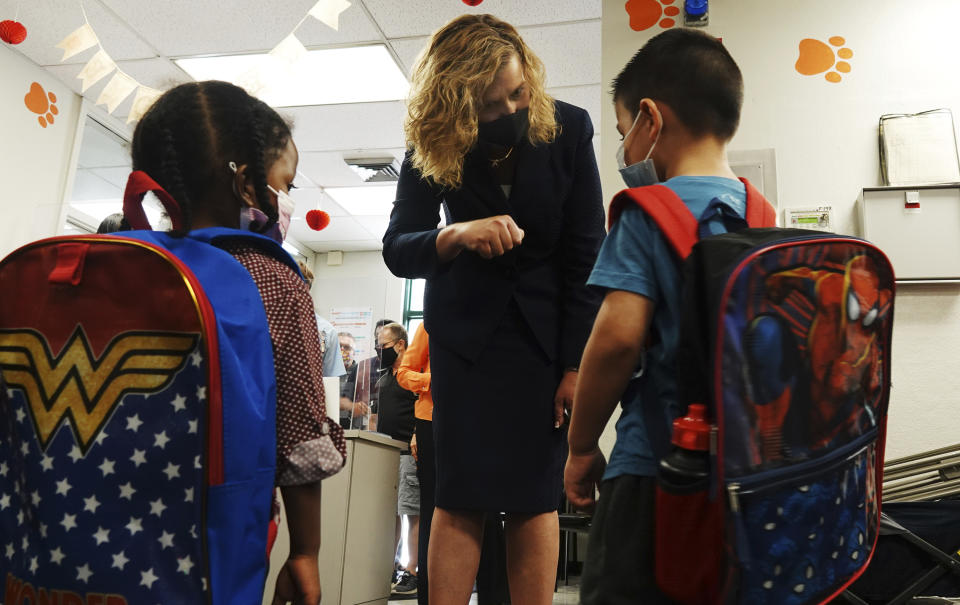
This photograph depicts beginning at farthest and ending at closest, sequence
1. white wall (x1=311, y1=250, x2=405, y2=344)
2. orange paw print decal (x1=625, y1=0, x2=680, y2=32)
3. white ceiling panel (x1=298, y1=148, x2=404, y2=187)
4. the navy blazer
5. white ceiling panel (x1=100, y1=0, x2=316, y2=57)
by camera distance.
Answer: white wall (x1=311, y1=250, x2=405, y2=344) < white ceiling panel (x1=298, y1=148, x2=404, y2=187) < white ceiling panel (x1=100, y1=0, x2=316, y2=57) < orange paw print decal (x1=625, y1=0, x2=680, y2=32) < the navy blazer

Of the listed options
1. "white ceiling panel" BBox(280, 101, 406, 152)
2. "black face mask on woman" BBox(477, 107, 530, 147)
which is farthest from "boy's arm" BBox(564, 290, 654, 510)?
"white ceiling panel" BBox(280, 101, 406, 152)

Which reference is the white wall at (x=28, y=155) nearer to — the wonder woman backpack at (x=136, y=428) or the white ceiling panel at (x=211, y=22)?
the white ceiling panel at (x=211, y=22)

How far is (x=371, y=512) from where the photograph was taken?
2773 mm

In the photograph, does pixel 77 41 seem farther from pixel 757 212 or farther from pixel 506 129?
pixel 757 212

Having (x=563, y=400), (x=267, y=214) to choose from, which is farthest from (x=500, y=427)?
(x=267, y=214)

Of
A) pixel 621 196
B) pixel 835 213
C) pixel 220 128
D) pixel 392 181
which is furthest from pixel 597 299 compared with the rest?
pixel 392 181

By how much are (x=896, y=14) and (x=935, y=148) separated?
0.53 metres

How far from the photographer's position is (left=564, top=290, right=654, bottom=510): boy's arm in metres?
0.85

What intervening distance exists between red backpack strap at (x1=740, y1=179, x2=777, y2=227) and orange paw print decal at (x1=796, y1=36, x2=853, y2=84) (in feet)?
6.06

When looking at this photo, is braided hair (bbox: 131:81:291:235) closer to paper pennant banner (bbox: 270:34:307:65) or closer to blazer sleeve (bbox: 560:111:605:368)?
blazer sleeve (bbox: 560:111:605:368)

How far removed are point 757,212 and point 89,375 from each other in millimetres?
817

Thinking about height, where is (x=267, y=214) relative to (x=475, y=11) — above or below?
below

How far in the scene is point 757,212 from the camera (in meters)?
0.93

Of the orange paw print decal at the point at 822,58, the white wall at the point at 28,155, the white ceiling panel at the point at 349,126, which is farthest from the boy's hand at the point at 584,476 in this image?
the white wall at the point at 28,155
